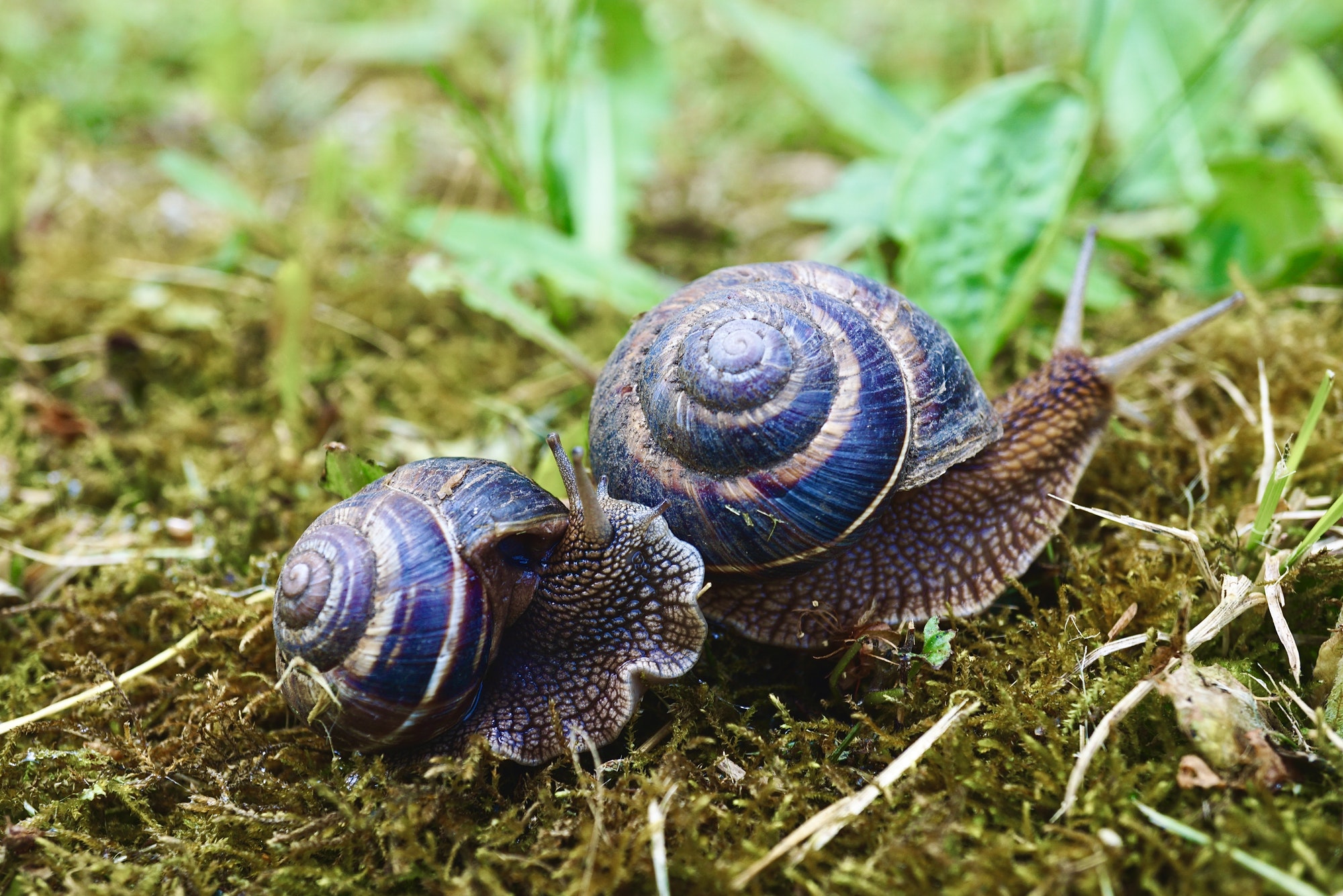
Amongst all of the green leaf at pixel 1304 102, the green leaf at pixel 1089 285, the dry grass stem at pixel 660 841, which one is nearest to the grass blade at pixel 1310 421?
the green leaf at pixel 1089 285

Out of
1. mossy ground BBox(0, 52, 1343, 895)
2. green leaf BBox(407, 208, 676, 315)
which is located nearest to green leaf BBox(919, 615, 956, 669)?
mossy ground BBox(0, 52, 1343, 895)

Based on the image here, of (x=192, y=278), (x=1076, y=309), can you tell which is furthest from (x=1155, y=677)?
(x=192, y=278)

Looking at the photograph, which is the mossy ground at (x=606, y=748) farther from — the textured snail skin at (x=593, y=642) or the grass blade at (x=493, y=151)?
the grass blade at (x=493, y=151)

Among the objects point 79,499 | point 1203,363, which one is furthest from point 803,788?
point 79,499

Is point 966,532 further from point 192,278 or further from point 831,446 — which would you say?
point 192,278

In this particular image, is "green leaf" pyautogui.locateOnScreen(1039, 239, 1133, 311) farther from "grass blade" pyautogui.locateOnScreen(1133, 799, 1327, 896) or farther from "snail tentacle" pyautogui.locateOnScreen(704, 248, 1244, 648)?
"grass blade" pyautogui.locateOnScreen(1133, 799, 1327, 896)
